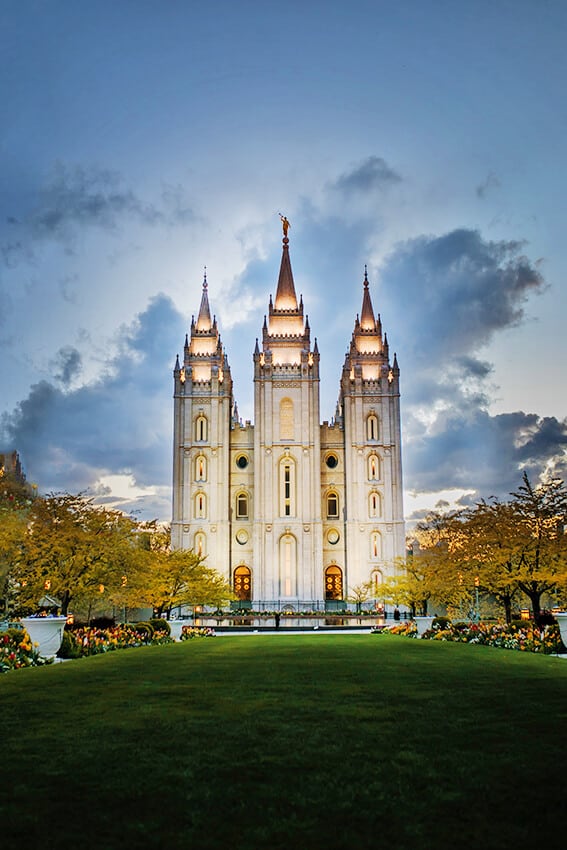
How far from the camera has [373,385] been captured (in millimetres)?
66562

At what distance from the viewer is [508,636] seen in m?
22.2

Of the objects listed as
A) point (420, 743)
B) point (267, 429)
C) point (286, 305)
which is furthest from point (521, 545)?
point (286, 305)

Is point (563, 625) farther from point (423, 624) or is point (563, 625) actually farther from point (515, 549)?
point (423, 624)

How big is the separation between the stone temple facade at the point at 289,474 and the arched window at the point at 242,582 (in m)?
0.09

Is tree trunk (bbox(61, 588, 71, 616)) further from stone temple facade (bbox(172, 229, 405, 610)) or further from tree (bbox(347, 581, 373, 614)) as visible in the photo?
stone temple facade (bbox(172, 229, 405, 610))

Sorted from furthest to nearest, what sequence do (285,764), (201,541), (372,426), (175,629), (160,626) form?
(372,426)
(201,541)
(175,629)
(160,626)
(285,764)

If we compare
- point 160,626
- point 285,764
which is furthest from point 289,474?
point 285,764

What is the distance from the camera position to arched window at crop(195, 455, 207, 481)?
64375mm

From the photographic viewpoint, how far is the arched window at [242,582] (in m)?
63.8

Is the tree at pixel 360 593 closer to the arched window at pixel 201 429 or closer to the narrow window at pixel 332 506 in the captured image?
the narrow window at pixel 332 506

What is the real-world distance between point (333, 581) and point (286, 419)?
14.3 m

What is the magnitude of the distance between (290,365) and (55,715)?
57094 mm

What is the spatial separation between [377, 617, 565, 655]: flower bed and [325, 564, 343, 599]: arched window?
1400 inches

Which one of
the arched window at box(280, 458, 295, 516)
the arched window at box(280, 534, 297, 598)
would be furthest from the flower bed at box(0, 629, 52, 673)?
the arched window at box(280, 458, 295, 516)
